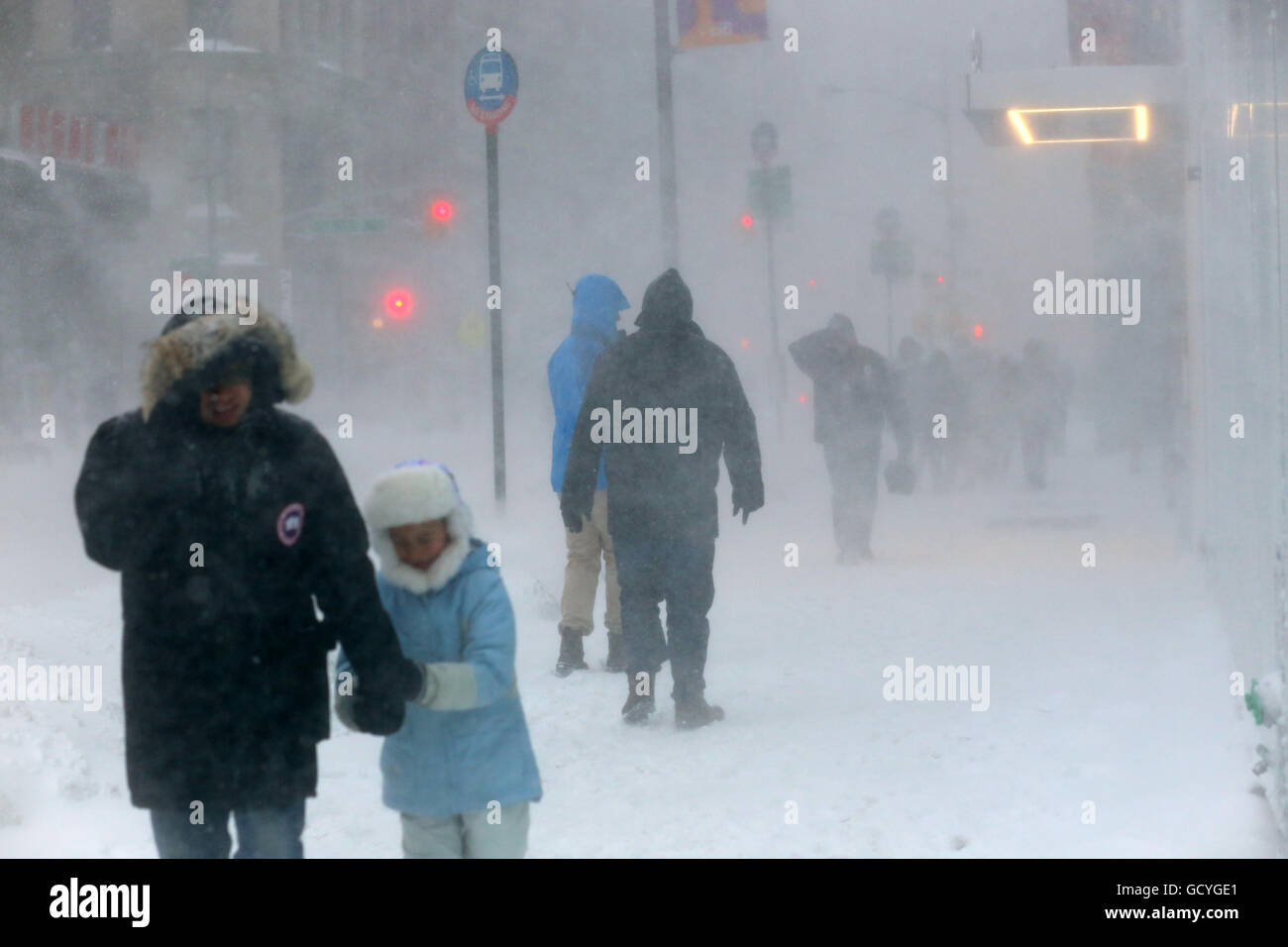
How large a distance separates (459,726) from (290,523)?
1.94 ft

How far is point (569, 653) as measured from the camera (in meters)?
7.02

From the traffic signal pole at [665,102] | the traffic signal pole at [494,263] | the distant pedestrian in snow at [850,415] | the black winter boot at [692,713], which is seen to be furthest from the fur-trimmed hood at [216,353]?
the traffic signal pole at [665,102]

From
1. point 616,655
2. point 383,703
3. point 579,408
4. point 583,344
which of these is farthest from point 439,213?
point 383,703

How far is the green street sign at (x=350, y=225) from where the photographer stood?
44.2ft

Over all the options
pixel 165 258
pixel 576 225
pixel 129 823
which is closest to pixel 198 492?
pixel 129 823

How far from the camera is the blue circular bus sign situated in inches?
398

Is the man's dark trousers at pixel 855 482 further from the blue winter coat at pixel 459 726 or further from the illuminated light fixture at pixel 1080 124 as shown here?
the blue winter coat at pixel 459 726

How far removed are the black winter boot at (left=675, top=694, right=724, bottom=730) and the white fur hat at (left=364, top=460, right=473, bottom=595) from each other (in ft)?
9.50

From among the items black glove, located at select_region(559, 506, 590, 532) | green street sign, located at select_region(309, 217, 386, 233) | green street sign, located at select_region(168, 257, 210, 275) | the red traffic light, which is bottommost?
black glove, located at select_region(559, 506, 590, 532)

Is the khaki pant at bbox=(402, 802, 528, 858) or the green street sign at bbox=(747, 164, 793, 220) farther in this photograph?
the green street sign at bbox=(747, 164, 793, 220)

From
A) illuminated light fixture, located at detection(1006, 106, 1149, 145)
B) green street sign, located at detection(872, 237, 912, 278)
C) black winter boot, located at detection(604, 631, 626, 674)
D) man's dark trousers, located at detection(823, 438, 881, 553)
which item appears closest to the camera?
black winter boot, located at detection(604, 631, 626, 674)

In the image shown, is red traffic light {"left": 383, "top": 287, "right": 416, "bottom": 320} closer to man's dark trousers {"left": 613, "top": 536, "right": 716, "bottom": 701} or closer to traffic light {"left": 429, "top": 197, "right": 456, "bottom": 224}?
traffic light {"left": 429, "top": 197, "right": 456, "bottom": 224}

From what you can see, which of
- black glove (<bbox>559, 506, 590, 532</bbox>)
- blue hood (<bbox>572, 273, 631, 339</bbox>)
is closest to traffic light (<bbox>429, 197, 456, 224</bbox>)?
blue hood (<bbox>572, 273, 631, 339</bbox>)
